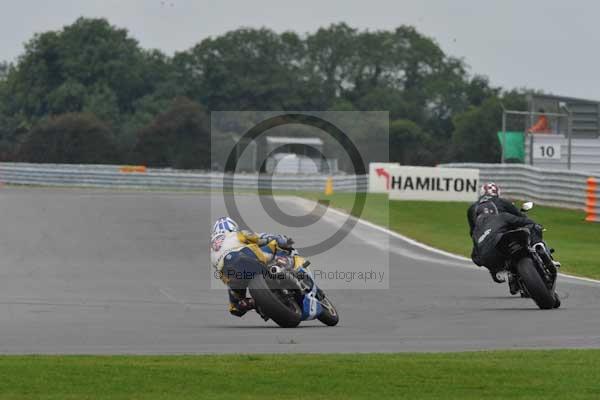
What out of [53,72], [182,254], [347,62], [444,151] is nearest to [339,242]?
[182,254]

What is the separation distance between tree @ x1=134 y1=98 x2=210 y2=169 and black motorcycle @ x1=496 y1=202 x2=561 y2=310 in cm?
6217

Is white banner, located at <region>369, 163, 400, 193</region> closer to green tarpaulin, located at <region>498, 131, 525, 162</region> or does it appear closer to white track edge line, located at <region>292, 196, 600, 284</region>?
white track edge line, located at <region>292, 196, 600, 284</region>

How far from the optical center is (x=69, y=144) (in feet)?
252

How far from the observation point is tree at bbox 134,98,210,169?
3081 inches

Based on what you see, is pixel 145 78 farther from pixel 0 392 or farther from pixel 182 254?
pixel 0 392

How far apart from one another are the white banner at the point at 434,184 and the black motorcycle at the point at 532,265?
71.2 ft

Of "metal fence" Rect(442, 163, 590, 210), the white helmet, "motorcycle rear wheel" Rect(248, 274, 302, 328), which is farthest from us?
"metal fence" Rect(442, 163, 590, 210)

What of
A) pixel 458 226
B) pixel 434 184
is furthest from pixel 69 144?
pixel 458 226

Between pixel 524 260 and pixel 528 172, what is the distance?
74.3 ft

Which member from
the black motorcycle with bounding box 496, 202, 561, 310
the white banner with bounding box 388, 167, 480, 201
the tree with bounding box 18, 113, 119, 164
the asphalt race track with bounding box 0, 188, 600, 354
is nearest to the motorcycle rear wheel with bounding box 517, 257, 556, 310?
the black motorcycle with bounding box 496, 202, 561, 310

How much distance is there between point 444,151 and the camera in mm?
89312

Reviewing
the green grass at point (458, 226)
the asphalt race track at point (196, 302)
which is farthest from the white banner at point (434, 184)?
the asphalt race track at point (196, 302)

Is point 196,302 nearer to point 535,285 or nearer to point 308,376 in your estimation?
point 535,285

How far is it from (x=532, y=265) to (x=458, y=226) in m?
16.1
